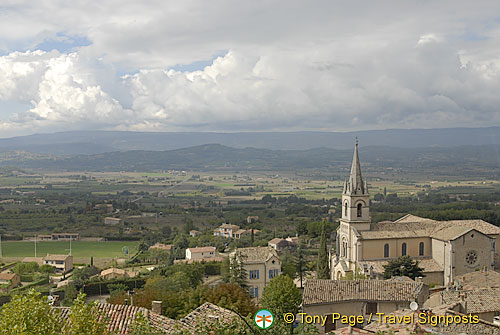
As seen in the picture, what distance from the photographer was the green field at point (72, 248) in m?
67.1

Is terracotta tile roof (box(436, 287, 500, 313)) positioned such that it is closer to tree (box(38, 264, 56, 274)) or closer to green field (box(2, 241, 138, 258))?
tree (box(38, 264, 56, 274))

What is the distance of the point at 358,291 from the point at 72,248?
55.3 metres

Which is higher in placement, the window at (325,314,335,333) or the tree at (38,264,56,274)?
the window at (325,314,335,333)

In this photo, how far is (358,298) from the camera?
84.9 ft

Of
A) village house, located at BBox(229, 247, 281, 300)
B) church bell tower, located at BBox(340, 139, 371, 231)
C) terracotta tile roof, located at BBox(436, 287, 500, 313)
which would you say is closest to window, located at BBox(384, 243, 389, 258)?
church bell tower, located at BBox(340, 139, 371, 231)

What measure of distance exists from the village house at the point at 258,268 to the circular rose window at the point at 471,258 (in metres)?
Result: 14.5

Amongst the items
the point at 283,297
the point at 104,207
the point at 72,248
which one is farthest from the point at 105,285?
the point at 104,207

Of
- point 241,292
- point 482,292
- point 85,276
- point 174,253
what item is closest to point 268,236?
point 174,253

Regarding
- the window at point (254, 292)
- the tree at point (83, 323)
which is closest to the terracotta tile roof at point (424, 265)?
the window at point (254, 292)

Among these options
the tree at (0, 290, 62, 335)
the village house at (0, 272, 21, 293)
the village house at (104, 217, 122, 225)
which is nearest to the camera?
the tree at (0, 290, 62, 335)

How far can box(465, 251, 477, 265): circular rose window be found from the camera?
38.6 metres

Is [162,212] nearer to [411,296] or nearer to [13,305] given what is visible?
[411,296]

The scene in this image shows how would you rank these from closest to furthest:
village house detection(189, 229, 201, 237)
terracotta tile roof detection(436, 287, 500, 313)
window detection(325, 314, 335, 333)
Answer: terracotta tile roof detection(436, 287, 500, 313) < window detection(325, 314, 335, 333) < village house detection(189, 229, 201, 237)

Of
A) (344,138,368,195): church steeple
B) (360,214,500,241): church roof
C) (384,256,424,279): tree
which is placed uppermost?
(344,138,368,195): church steeple
